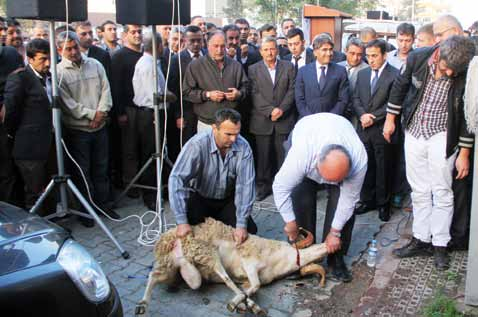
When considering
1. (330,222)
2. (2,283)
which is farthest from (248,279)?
(2,283)

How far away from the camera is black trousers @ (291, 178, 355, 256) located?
4367mm

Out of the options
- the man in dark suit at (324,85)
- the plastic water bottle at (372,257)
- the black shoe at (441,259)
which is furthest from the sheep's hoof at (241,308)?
the man in dark suit at (324,85)

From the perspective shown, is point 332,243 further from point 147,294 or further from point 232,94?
point 232,94

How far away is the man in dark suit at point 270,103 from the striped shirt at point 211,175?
177 centimetres

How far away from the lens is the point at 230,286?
3811 mm

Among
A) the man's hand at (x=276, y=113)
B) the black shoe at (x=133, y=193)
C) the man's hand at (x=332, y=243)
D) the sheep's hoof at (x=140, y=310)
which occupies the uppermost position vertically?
the man's hand at (x=276, y=113)

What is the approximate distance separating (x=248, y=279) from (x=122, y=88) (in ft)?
10.8

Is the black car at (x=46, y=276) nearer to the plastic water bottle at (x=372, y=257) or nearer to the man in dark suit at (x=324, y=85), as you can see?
the plastic water bottle at (x=372, y=257)

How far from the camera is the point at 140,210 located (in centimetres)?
599

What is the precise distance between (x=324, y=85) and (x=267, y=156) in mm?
1215

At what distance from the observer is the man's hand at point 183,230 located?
4.05 metres

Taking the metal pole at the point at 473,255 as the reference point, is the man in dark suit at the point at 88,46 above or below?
above

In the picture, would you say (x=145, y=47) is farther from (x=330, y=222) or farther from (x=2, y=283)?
(x=2, y=283)

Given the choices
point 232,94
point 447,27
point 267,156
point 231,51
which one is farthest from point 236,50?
point 447,27
